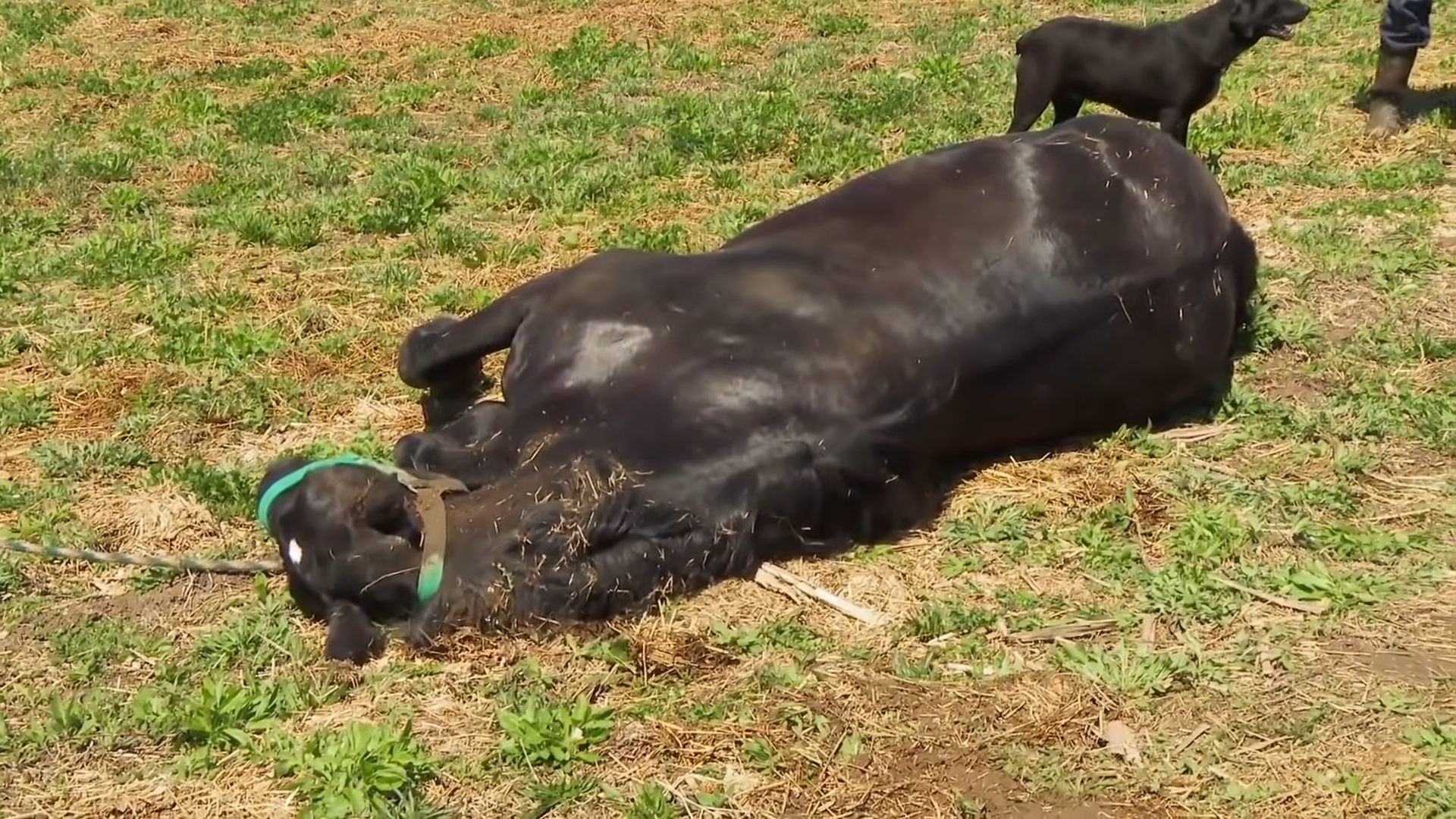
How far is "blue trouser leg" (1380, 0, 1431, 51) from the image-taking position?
8438mm

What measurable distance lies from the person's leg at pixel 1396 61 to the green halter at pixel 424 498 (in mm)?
6678

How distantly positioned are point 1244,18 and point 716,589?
5553mm

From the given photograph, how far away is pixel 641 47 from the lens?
11.4 metres

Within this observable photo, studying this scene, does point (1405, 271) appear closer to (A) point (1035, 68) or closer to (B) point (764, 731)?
(A) point (1035, 68)

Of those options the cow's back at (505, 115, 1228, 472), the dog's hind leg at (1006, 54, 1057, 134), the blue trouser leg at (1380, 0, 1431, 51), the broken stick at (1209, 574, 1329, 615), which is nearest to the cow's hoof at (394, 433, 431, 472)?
the cow's back at (505, 115, 1228, 472)

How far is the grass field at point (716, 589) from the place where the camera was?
3.50 m

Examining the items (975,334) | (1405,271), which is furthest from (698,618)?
(1405,271)

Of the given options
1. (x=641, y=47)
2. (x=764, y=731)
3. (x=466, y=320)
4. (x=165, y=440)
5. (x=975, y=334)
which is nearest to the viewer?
(x=764, y=731)

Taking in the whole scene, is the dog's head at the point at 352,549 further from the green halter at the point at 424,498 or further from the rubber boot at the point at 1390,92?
the rubber boot at the point at 1390,92

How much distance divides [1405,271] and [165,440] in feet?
18.1

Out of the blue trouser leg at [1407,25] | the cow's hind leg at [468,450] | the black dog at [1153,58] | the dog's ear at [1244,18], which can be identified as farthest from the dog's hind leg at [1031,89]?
the cow's hind leg at [468,450]

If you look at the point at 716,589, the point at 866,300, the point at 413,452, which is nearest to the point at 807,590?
the point at 716,589

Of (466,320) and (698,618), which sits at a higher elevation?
(466,320)

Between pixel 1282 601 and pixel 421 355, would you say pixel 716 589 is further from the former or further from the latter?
pixel 1282 601
